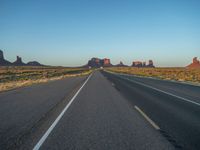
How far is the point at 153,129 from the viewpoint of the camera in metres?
6.57

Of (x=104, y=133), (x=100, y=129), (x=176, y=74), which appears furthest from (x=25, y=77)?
(x=104, y=133)

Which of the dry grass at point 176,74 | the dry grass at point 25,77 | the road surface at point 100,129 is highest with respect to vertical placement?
the road surface at point 100,129

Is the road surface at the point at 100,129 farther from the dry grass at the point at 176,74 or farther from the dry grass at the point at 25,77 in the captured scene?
the dry grass at the point at 176,74

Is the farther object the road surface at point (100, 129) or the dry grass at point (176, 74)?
the dry grass at point (176, 74)

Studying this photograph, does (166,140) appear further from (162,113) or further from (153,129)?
(162,113)

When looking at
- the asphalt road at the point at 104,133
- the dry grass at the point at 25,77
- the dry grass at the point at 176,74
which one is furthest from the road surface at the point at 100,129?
the dry grass at the point at 176,74

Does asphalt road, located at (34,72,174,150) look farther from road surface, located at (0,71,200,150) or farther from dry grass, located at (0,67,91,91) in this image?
dry grass, located at (0,67,91,91)

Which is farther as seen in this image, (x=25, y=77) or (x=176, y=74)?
(x=176, y=74)

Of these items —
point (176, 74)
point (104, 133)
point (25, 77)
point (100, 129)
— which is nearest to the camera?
point (104, 133)

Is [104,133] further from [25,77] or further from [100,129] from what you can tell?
[25,77]

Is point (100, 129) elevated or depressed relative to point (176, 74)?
elevated

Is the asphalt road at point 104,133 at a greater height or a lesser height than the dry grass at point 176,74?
greater

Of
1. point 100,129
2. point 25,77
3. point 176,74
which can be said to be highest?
point 100,129

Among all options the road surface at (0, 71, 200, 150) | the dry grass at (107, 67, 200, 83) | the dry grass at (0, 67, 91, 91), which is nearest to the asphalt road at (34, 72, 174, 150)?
the road surface at (0, 71, 200, 150)
